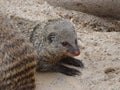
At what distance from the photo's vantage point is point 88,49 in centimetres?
376

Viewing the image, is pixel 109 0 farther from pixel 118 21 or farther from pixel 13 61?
pixel 13 61

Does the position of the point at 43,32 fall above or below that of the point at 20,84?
above

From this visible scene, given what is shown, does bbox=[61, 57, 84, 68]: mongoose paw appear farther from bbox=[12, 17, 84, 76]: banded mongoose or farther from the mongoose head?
the mongoose head

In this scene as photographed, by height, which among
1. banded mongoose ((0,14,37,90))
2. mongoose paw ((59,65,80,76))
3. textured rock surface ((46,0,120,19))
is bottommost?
mongoose paw ((59,65,80,76))

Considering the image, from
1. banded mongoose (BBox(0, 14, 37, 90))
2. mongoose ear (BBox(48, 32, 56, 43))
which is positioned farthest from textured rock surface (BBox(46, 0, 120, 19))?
banded mongoose (BBox(0, 14, 37, 90))

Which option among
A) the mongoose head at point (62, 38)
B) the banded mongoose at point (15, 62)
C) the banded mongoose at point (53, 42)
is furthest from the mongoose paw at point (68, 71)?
the banded mongoose at point (15, 62)

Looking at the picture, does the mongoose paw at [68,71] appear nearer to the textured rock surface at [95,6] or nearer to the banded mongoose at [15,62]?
the banded mongoose at [15,62]

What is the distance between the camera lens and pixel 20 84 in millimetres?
2953

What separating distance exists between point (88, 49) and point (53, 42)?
1.41ft

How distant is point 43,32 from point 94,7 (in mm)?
977

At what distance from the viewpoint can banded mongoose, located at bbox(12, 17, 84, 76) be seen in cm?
342

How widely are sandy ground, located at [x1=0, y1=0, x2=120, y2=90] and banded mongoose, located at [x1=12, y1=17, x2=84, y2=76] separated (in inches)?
3.4

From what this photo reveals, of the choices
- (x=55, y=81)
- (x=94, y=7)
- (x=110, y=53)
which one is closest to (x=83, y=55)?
(x=110, y=53)

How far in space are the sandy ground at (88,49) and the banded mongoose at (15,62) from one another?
0.82 ft
